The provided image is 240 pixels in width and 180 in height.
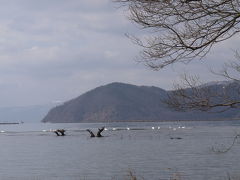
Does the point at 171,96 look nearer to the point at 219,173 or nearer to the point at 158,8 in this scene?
the point at 158,8

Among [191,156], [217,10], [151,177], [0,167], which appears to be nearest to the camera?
[217,10]

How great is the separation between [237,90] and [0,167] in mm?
32770

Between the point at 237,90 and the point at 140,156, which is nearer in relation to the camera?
the point at 237,90

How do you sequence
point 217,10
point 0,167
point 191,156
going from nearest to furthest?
point 217,10 → point 0,167 → point 191,156

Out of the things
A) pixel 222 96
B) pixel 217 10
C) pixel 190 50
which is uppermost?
pixel 217 10

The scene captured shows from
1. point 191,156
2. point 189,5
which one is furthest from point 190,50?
point 191,156

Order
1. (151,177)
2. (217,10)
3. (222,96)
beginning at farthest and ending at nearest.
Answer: (151,177), (222,96), (217,10)

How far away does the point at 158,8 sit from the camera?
9352mm

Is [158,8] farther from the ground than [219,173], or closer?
farther from the ground

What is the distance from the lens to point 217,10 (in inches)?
357

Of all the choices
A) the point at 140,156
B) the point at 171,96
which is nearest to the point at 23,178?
the point at 140,156

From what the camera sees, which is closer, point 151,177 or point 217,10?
point 217,10

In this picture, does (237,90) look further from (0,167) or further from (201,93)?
(0,167)

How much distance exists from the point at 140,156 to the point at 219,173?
51.6 feet
